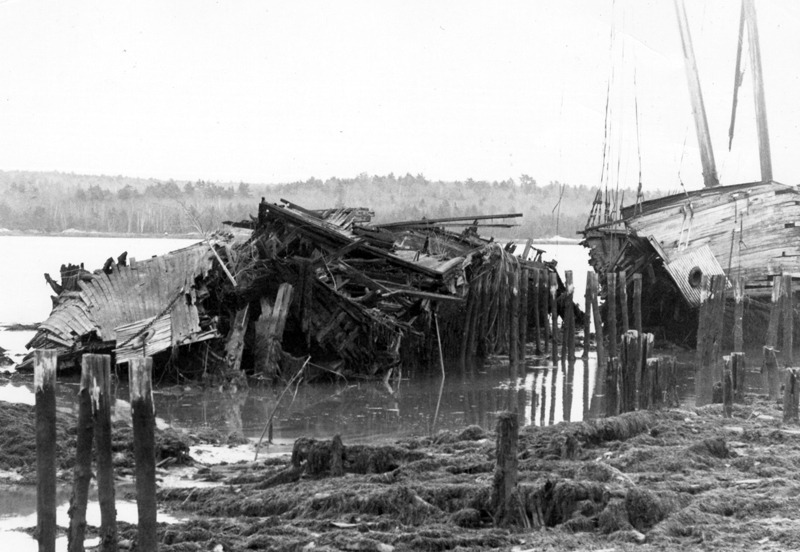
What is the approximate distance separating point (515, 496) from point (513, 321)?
566 inches

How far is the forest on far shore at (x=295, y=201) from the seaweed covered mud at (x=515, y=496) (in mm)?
52911

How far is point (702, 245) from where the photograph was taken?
2597 centimetres

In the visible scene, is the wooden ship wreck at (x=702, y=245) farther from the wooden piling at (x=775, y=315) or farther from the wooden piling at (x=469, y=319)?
the wooden piling at (x=469, y=319)

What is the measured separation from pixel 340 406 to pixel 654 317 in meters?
14.1

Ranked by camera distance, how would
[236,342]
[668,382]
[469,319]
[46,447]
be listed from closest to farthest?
→ 1. [46,447]
2. [668,382]
3. [236,342]
4. [469,319]

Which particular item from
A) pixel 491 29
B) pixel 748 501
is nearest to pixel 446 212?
pixel 491 29

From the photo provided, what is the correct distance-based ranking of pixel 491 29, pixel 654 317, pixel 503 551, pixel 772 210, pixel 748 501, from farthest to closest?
pixel 491 29, pixel 654 317, pixel 772 210, pixel 748 501, pixel 503 551

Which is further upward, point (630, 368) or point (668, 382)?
point (630, 368)

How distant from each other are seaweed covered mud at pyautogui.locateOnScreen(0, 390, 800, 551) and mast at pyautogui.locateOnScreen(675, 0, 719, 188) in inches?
896

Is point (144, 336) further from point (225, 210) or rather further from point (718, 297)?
point (225, 210)

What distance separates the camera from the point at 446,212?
66.7 metres

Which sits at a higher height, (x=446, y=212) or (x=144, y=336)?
(x=446, y=212)

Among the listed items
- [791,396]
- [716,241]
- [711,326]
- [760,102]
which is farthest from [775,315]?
[760,102]

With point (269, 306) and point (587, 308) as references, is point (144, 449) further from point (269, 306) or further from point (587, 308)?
point (587, 308)
